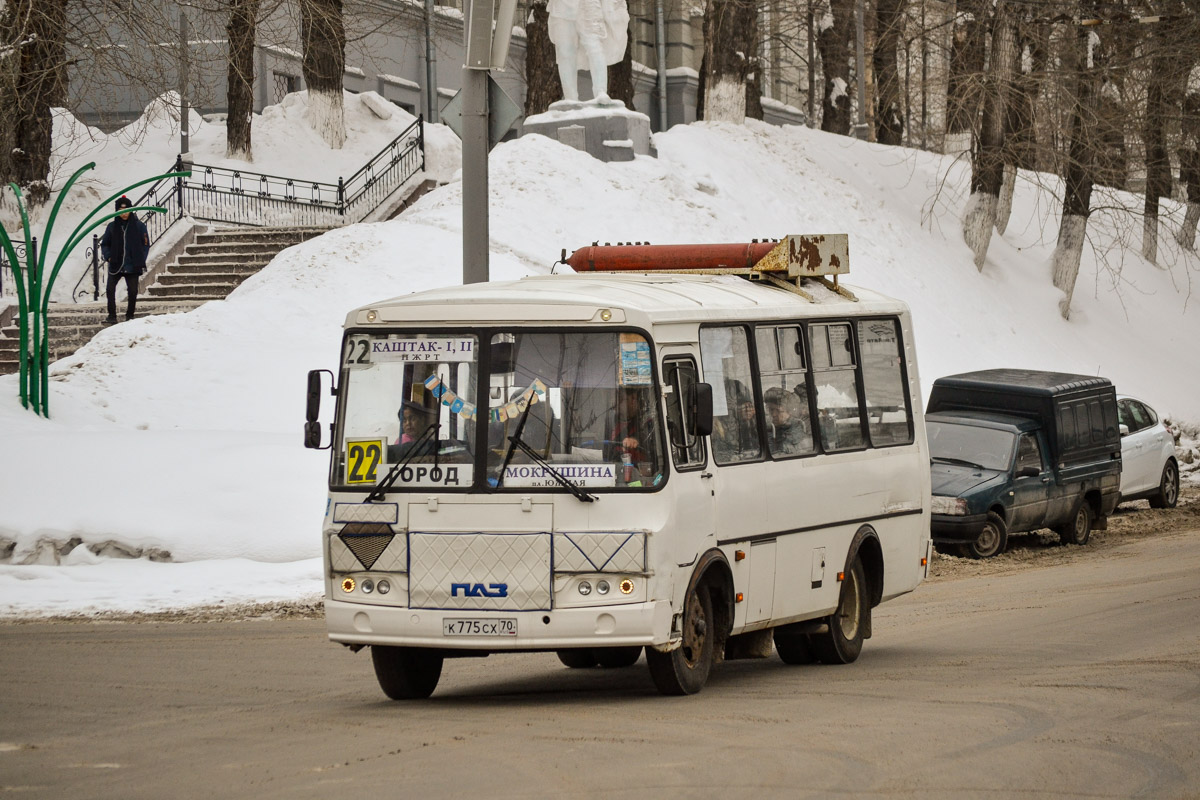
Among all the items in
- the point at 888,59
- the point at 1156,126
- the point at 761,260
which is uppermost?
the point at 888,59

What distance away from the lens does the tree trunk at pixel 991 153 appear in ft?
100

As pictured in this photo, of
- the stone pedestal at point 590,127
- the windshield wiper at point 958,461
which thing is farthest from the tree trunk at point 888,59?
the windshield wiper at point 958,461

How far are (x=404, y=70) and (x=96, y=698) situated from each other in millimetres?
37598

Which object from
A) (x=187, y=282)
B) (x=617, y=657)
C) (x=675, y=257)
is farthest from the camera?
(x=187, y=282)

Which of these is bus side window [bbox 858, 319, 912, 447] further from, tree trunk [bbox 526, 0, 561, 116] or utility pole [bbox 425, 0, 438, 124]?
utility pole [bbox 425, 0, 438, 124]

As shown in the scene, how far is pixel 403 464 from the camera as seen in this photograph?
9.12 m

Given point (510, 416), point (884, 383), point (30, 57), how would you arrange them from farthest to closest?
point (30, 57) < point (884, 383) < point (510, 416)

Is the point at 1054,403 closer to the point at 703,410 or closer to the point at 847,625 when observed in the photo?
the point at 847,625

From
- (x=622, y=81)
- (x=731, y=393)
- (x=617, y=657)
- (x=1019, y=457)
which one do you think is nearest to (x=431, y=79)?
(x=622, y=81)

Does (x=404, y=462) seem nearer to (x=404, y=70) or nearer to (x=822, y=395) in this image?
(x=822, y=395)

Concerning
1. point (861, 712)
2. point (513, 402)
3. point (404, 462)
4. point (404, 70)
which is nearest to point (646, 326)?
point (513, 402)

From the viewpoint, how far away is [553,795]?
22.0ft

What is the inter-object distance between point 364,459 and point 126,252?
1677cm

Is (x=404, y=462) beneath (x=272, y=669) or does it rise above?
above
